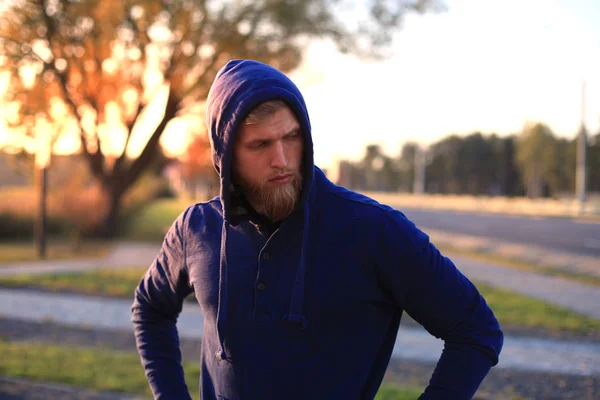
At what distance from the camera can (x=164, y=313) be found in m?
2.05

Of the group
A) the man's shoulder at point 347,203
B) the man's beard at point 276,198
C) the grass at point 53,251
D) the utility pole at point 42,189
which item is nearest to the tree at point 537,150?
the grass at point 53,251

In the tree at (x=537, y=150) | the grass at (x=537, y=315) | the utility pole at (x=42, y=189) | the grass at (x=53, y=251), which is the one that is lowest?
the grass at (x=53, y=251)

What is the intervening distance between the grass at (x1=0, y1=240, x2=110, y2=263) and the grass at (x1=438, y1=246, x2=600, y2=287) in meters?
8.28

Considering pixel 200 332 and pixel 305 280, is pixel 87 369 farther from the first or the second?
pixel 305 280

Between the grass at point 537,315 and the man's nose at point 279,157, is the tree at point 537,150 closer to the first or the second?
the grass at point 537,315

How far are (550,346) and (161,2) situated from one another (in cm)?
1207

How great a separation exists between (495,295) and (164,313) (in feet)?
24.6

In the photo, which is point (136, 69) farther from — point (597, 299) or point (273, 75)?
point (273, 75)

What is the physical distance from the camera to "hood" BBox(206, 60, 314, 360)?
1562 millimetres

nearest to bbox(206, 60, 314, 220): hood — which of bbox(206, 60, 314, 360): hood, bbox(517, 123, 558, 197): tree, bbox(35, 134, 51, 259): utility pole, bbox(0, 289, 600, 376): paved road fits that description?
bbox(206, 60, 314, 360): hood

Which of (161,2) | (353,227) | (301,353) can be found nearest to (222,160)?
(353,227)

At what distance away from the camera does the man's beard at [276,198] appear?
159cm

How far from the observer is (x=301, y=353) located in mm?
1550

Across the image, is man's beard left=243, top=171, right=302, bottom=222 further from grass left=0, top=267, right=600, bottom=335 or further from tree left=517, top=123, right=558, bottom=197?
tree left=517, top=123, right=558, bottom=197
